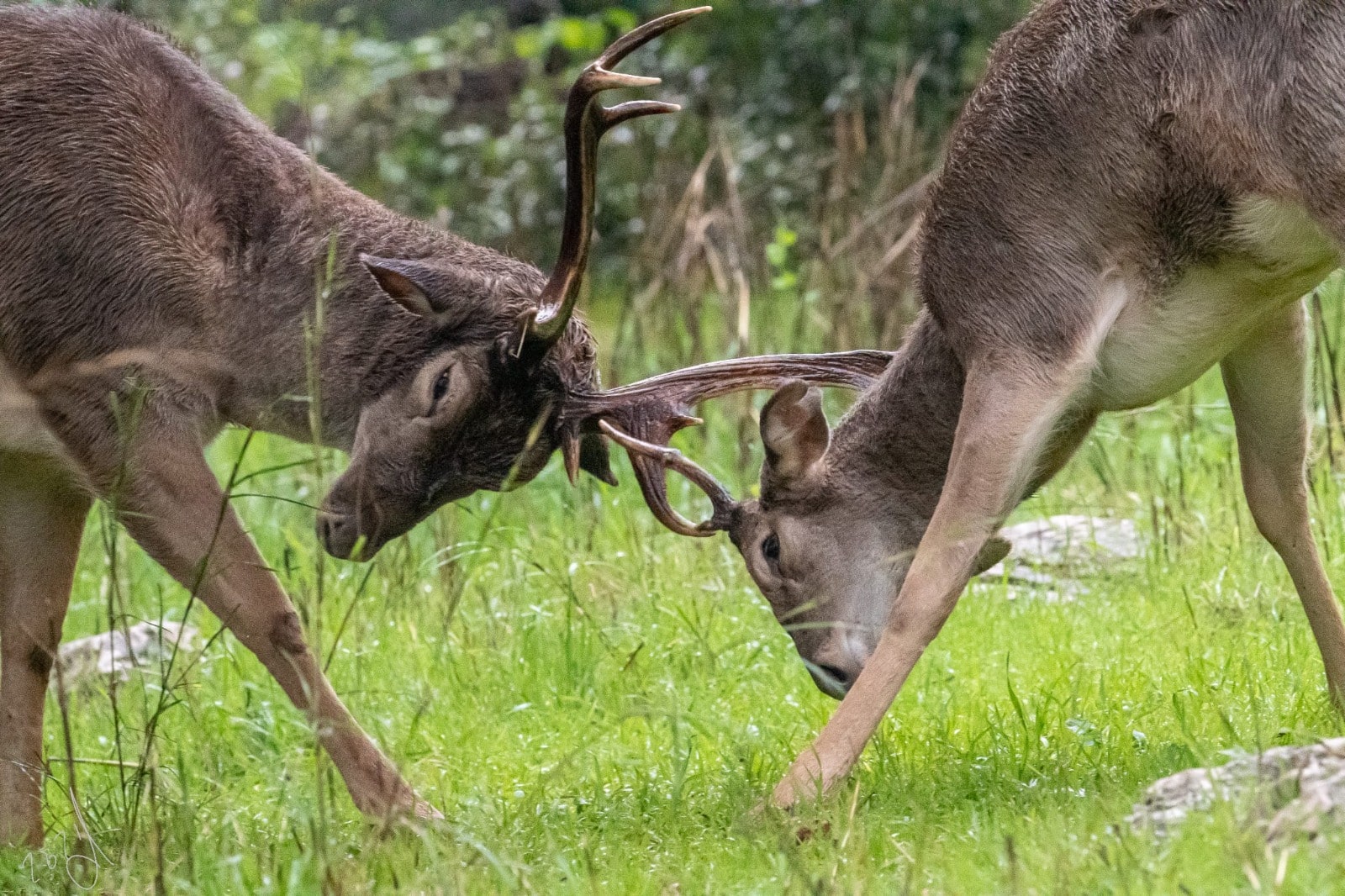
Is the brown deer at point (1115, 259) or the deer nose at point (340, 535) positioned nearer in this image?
the brown deer at point (1115, 259)

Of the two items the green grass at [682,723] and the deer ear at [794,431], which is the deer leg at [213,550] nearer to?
the green grass at [682,723]

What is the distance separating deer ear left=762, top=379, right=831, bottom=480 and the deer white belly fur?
2.99 feet

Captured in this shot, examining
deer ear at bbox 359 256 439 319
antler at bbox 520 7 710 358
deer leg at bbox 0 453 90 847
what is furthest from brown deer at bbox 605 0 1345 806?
deer leg at bbox 0 453 90 847

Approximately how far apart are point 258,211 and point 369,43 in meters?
Answer: 10.2

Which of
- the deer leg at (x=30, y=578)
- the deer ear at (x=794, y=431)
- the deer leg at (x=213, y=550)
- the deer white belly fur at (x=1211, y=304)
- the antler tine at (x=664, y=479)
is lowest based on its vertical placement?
the deer leg at (x=30, y=578)

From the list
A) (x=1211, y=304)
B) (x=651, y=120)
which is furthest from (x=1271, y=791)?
(x=651, y=120)

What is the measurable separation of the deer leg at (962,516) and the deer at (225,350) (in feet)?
3.58

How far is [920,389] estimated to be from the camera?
5406mm

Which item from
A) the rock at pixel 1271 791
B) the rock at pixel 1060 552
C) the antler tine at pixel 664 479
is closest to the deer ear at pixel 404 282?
the antler tine at pixel 664 479

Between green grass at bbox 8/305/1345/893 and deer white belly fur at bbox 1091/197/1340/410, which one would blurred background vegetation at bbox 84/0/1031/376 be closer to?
green grass at bbox 8/305/1345/893

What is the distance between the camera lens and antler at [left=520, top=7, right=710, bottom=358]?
491 centimetres

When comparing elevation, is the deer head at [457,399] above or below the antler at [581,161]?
below

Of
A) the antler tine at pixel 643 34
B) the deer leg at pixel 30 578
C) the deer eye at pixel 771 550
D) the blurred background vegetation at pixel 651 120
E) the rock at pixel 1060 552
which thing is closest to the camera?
the antler tine at pixel 643 34

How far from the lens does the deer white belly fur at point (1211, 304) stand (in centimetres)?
438
